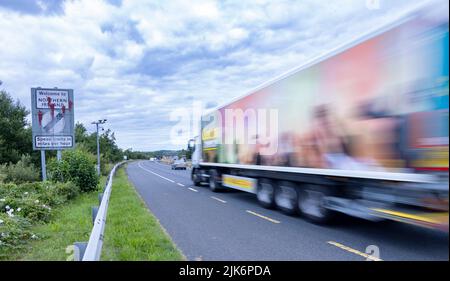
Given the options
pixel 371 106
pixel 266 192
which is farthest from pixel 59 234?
pixel 371 106

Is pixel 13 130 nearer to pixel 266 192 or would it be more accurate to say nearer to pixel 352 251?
pixel 266 192

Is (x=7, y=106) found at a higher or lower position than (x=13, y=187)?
higher

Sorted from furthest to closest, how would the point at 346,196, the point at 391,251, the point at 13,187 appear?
the point at 13,187
the point at 346,196
the point at 391,251

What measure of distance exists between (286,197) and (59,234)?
5.81 metres

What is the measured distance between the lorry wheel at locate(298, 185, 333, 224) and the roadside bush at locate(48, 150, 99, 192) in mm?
10159

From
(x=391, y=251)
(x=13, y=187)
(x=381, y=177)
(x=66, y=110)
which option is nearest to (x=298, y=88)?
(x=381, y=177)

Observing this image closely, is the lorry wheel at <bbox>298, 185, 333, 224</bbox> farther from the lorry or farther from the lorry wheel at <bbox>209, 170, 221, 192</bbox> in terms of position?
the lorry wheel at <bbox>209, 170, 221, 192</bbox>

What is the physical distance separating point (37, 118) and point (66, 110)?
1175mm

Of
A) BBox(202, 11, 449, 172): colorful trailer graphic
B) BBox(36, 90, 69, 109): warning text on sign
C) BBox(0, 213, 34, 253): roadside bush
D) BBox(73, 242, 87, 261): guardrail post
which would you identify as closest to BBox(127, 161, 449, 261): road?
BBox(202, 11, 449, 172): colorful trailer graphic

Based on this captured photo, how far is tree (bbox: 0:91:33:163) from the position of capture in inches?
1296

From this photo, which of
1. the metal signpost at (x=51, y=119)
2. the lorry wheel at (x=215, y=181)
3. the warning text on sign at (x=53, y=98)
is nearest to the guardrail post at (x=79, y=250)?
the metal signpost at (x=51, y=119)

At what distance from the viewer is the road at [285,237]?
642 cm
